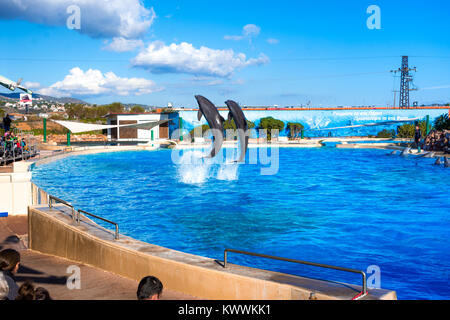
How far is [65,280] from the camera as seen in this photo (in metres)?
5.32

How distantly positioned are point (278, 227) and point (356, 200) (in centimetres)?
430

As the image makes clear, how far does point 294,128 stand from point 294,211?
31427mm

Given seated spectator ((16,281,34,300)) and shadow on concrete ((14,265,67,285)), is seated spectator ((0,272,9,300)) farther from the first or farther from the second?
shadow on concrete ((14,265,67,285))

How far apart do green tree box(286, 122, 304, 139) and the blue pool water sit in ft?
66.8

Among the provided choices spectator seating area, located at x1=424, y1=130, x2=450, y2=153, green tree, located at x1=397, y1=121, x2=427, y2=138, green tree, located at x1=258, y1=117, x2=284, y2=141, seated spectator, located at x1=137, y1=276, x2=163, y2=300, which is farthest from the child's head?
green tree, located at x1=258, y1=117, x2=284, y2=141

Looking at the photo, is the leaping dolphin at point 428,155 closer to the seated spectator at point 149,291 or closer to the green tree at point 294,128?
the green tree at point 294,128

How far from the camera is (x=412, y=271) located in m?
7.12

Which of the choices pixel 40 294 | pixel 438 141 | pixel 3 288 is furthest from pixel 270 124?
pixel 40 294

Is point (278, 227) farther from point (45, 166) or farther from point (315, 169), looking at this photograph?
point (45, 166)

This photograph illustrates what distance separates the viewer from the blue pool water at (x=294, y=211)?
772cm

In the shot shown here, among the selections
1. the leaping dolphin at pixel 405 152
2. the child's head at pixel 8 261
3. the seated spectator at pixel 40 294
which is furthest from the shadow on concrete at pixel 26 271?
the leaping dolphin at pixel 405 152

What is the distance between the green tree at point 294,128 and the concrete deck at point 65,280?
35.9m
